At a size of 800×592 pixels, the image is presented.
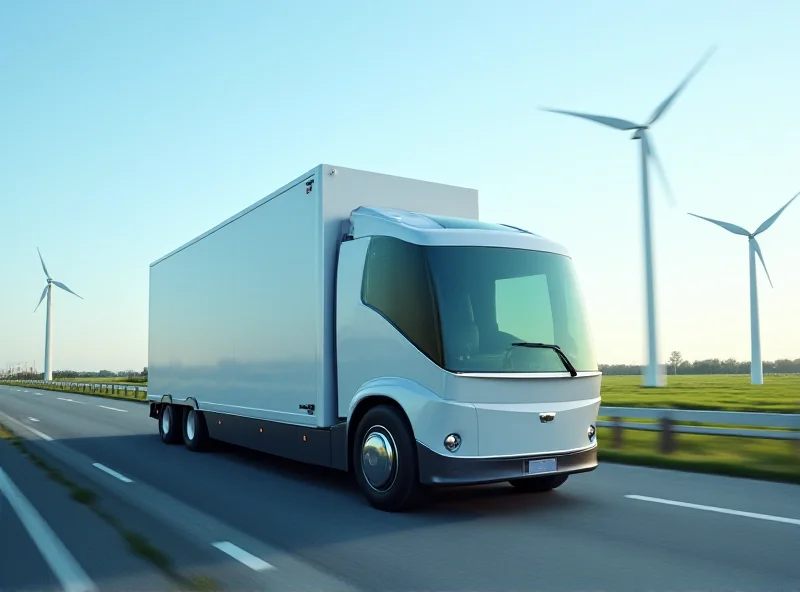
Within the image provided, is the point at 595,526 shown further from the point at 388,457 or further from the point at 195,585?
the point at 195,585

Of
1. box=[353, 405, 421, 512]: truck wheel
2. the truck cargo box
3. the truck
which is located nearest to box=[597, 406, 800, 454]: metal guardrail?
the truck

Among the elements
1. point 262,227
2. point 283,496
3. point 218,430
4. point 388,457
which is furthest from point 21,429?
point 388,457

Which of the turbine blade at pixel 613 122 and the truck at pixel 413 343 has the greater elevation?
the turbine blade at pixel 613 122

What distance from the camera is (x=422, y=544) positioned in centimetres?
591

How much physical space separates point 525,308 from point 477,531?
7.48ft

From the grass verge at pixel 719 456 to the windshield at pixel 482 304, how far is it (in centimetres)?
327

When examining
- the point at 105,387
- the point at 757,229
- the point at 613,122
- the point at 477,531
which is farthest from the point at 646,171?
the point at 105,387

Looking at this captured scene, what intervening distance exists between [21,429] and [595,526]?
15478mm

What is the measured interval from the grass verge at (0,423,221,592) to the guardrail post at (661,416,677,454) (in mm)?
7826

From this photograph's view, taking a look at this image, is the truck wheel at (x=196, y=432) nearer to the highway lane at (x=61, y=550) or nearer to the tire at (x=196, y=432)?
the tire at (x=196, y=432)

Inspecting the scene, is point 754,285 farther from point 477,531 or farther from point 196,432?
point 477,531

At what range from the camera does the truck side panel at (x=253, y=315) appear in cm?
872

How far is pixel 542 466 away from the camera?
7008 millimetres

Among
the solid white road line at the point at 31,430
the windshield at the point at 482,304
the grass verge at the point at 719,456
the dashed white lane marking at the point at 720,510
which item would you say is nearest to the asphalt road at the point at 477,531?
the dashed white lane marking at the point at 720,510
